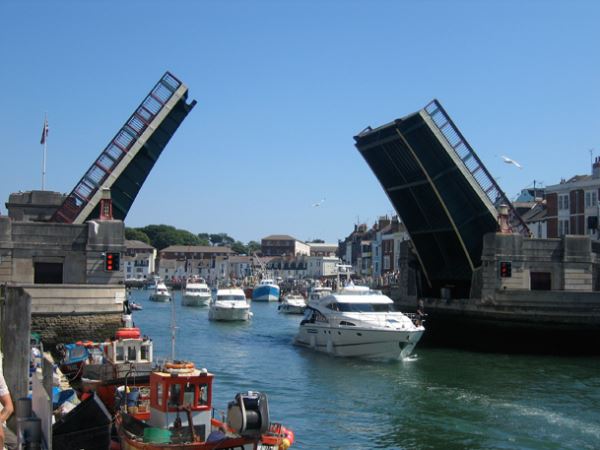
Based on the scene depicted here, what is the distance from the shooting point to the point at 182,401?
1427 centimetres

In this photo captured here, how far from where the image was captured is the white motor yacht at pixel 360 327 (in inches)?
1224

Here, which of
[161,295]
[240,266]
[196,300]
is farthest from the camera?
[240,266]

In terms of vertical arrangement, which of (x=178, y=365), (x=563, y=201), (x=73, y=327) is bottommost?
(x=73, y=327)

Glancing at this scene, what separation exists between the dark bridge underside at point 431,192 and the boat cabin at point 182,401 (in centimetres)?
2034

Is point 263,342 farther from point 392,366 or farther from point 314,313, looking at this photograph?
point 392,366

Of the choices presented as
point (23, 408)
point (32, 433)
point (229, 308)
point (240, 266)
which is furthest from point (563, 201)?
point (240, 266)

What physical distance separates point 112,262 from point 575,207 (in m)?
31.3

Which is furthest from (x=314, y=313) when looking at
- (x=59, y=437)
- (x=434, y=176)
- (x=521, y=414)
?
(x=59, y=437)

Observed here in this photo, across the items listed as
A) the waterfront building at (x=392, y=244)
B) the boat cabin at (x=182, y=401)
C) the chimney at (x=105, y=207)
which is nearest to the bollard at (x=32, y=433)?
the boat cabin at (x=182, y=401)

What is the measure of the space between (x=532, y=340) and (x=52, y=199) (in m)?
27.1

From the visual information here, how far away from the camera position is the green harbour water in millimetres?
18328

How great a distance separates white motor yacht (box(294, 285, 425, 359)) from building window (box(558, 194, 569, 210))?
22485mm

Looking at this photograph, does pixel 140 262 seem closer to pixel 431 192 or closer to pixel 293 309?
pixel 293 309

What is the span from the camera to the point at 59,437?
11.8 metres
